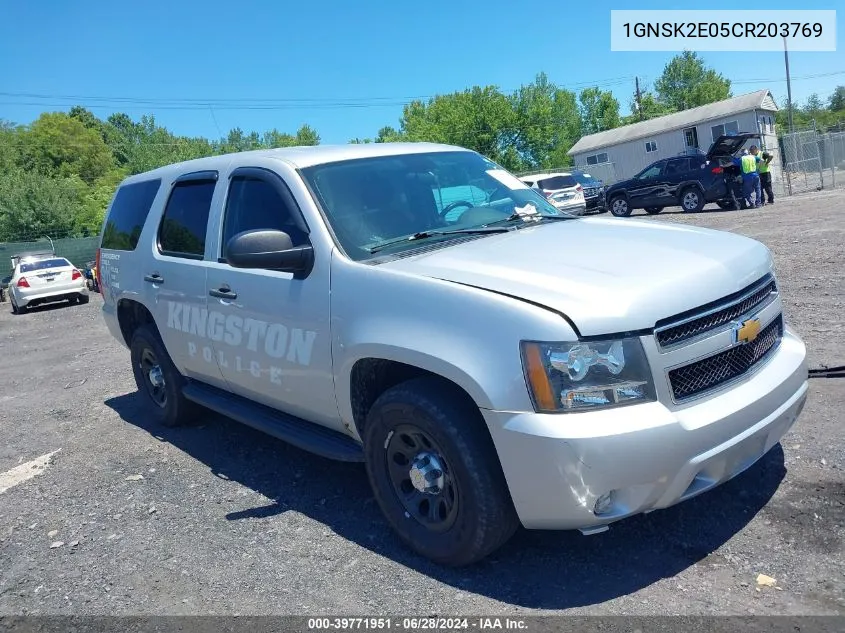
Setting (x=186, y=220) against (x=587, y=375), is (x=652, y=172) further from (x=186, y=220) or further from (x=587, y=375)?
(x=587, y=375)

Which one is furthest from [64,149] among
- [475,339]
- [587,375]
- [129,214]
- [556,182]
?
[587,375]

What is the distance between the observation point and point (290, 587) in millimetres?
3275

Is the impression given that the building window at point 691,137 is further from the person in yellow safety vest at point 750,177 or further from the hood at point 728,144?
the hood at point 728,144

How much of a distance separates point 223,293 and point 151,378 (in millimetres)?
1912

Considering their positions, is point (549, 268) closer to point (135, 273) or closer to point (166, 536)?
point (166, 536)

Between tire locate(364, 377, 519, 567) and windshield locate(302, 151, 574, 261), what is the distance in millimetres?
848

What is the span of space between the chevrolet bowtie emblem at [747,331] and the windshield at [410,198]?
1.45 m

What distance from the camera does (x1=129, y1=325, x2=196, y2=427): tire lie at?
5410 mm

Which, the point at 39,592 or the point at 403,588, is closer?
the point at 403,588

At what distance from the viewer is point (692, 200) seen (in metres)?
20.9

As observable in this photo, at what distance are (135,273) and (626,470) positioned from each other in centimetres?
422

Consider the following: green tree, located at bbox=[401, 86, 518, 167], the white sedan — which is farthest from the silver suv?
green tree, located at bbox=[401, 86, 518, 167]

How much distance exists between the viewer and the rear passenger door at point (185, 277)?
464 centimetres

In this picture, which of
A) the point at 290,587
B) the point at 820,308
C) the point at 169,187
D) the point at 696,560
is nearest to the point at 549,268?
the point at 696,560
